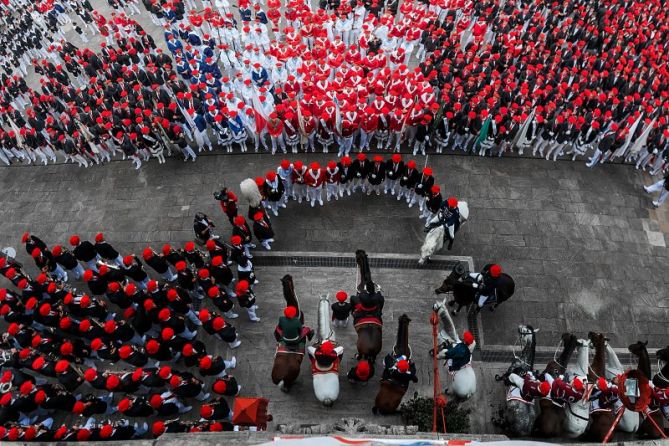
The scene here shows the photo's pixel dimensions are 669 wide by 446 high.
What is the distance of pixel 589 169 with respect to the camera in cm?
1413

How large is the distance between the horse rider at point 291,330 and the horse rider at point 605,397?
572 centimetres

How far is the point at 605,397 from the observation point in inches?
309

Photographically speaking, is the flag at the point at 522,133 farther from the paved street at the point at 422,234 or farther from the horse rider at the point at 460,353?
the horse rider at the point at 460,353

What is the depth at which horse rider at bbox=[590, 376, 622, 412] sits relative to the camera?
25.3 ft

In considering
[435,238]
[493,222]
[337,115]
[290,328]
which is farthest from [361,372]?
[337,115]

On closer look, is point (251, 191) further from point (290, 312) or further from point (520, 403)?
point (520, 403)

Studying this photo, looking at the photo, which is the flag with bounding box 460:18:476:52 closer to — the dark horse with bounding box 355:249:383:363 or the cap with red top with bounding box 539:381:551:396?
the dark horse with bounding box 355:249:383:363

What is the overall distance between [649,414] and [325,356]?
6167 millimetres

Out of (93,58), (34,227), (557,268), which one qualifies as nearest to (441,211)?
(557,268)

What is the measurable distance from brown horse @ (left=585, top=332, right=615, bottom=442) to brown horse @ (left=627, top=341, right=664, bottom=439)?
58 centimetres

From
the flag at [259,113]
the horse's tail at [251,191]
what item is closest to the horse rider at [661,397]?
the horse's tail at [251,191]

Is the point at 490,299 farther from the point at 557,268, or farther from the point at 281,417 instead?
the point at 281,417

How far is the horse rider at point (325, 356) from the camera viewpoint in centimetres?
807

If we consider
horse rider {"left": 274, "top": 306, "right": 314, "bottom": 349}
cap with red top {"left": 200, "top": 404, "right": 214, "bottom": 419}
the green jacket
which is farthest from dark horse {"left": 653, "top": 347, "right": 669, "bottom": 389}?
cap with red top {"left": 200, "top": 404, "right": 214, "bottom": 419}
